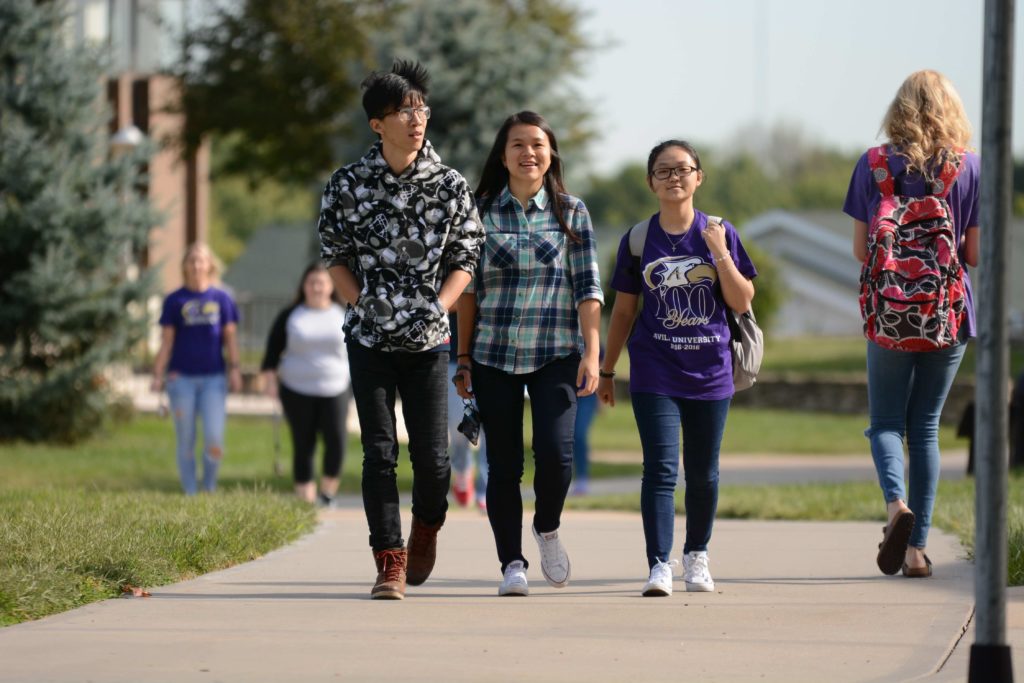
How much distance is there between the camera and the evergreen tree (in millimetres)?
18031

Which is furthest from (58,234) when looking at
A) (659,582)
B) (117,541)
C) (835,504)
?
(659,582)

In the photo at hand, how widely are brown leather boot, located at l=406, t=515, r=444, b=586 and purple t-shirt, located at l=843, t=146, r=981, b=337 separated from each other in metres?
2.06

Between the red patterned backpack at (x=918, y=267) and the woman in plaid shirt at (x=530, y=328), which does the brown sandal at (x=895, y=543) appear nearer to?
the red patterned backpack at (x=918, y=267)

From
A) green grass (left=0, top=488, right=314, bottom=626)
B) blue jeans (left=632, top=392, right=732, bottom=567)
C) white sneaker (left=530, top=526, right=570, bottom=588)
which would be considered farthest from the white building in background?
white sneaker (left=530, top=526, right=570, bottom=588)

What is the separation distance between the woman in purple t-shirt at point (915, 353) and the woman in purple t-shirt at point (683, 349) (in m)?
0.59

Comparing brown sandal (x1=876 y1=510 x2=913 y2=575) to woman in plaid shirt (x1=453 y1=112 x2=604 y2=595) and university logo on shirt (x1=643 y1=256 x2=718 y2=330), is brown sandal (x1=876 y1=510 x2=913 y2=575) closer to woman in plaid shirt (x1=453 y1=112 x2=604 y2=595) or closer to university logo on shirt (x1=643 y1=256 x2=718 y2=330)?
university logo on shirt (x1=643 y1=256 x2=718 y2=330)

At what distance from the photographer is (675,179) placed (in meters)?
6.38

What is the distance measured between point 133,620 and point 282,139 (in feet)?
95.2

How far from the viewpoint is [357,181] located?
6195 mm

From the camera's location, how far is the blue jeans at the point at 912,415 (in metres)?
6.59

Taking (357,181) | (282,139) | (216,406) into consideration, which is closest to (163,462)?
(216,406)

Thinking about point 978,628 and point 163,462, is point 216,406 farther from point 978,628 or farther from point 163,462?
point 978,628

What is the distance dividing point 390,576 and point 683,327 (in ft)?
4.76

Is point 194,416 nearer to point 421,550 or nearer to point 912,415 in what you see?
point 421,550
